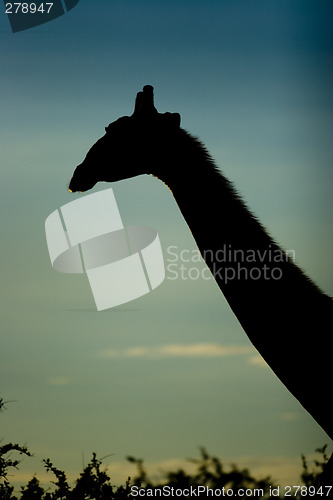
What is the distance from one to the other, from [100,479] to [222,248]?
1.48m

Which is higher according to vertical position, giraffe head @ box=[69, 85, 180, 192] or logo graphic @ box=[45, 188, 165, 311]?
giraffe head @ box=[69, 85, 180, 192]

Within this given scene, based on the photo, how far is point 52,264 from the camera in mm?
4977

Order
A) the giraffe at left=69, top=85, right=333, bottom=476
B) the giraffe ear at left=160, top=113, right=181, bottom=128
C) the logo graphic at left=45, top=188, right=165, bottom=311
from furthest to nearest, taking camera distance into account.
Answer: the logo graphic at left=45, top=188, right=165, bottom=311 < the giraffe ear at left=160, top=113, right=181, bottom=128 < the giraffe at left=69, top=85, right=333, bottom=476

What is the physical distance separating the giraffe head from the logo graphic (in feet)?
1.48

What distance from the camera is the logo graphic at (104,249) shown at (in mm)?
5035

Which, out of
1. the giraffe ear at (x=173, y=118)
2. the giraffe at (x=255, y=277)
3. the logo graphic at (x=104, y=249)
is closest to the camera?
the giraffe at (x=255, y=277)

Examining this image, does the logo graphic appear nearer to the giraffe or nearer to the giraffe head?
the giraffe head

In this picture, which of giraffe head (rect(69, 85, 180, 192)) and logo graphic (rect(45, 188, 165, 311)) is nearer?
giraffe head (rect(69, 85, 180, 192))

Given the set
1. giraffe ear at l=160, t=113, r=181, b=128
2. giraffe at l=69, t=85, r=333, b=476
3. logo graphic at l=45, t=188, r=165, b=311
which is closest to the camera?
giraffe at l=69, t=85, r=333, b=476

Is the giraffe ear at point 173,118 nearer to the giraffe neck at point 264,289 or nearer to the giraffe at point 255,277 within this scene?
the giraffe at point 255,277

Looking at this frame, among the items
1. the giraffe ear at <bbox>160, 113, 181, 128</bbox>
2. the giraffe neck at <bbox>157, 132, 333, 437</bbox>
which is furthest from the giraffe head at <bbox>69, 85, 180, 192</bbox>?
the giraffe neck at <bbox>157, 132, 333, 437</bbox>

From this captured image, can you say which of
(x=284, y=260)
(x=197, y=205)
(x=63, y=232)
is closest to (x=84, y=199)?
(x=63, y=232)

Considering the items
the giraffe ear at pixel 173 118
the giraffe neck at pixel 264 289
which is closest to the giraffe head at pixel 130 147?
the giraffe ear at pixel 173 118

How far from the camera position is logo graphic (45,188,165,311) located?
5035mm
